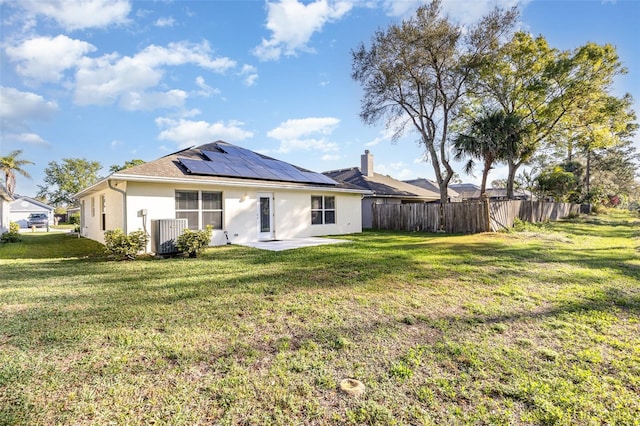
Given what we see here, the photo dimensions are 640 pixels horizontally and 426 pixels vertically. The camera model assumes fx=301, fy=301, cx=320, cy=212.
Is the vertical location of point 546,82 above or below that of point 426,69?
below

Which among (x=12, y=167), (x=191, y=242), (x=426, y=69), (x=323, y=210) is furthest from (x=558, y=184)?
(x=12, y=167)

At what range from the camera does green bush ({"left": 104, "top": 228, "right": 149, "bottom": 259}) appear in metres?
7.94

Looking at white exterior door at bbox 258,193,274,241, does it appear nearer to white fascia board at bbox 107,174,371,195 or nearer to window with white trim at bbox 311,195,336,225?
white fascia board at bbox 107,174,371,195

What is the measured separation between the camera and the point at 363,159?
2248 centimetres

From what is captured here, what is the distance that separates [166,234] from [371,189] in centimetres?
1345

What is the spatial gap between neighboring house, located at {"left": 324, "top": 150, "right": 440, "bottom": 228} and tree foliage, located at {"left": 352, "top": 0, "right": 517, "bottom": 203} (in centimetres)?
278

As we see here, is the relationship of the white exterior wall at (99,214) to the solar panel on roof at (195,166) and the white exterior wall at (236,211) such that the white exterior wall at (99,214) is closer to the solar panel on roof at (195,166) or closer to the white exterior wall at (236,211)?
the white exterior wall at (236,211)

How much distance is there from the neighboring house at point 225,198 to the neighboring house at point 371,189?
3.38 m

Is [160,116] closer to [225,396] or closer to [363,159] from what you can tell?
[363,159]

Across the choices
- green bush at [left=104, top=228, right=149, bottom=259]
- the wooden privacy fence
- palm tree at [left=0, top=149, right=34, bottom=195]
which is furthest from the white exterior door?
palm tree at [left=0, top=149, right=34, bottom=195]

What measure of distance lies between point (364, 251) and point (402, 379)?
664 centimetres

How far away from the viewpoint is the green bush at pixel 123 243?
313 inches

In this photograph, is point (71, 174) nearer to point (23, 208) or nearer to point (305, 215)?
point (23, 208)

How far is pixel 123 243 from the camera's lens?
8008 millimetres
